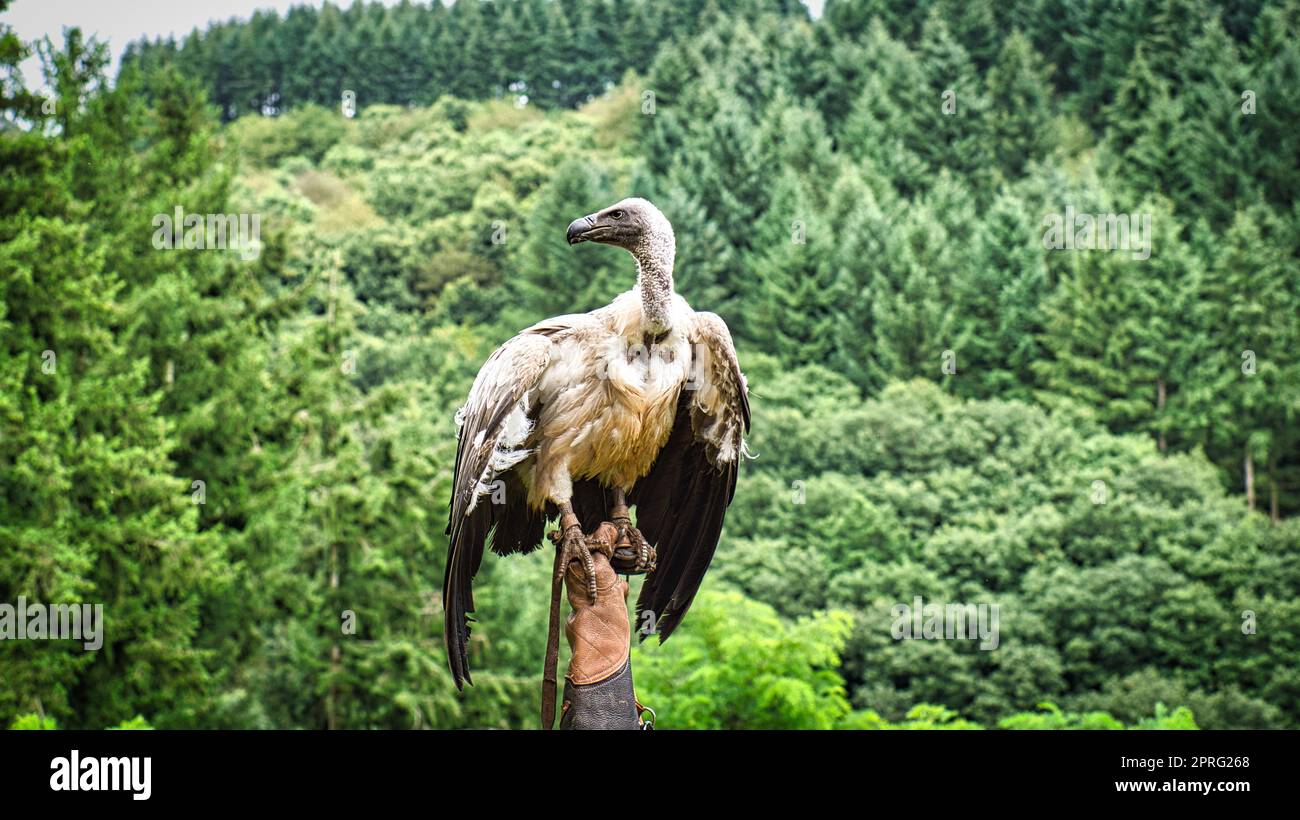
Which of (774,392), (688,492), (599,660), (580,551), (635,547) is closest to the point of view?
(599,660)

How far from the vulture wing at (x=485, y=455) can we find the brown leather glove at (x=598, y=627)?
0.51 meters

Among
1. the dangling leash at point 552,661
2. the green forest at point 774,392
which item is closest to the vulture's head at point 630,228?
the dangling leash at point 552,661

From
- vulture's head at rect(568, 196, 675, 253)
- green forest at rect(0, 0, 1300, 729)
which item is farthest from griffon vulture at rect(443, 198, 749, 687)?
green forest at rect(0, 0, 1300, 729)

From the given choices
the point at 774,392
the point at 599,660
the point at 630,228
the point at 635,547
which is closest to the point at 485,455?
the point at 635,547

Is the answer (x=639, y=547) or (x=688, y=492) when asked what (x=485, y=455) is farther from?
(x=688, y=492)

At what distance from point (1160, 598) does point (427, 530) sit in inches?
634

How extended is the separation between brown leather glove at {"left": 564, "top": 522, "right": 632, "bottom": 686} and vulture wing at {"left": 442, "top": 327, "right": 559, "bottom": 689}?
51 cm

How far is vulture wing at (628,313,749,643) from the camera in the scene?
643 cm

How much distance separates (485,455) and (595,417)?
1.83 ft

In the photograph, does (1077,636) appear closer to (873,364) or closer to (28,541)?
(873,364)

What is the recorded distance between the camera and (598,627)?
5.94 metres

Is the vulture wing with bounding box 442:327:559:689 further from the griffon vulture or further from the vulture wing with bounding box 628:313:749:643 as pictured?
the vulture wing with bounding box 628:313:749:643

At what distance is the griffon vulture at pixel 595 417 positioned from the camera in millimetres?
6082
